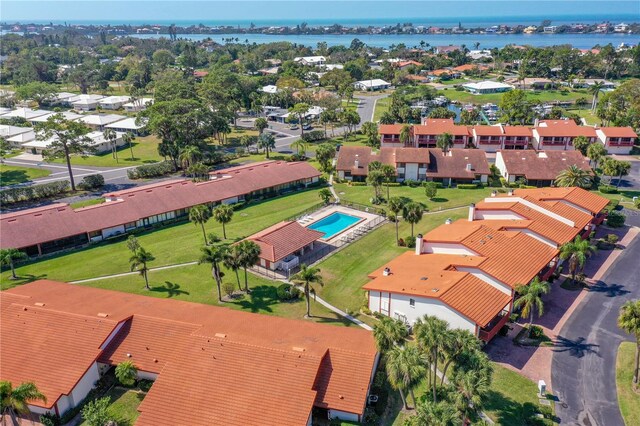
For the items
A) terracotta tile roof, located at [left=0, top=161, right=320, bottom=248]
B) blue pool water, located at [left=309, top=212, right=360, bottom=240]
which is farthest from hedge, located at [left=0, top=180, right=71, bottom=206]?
blue pool water, located at [left=309, top=212, right=360, bottom=240]

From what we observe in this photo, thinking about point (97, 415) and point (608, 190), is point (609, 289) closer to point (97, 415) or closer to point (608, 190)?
point (608, 190)

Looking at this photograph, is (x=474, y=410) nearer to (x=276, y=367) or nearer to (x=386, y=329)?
(x=386, y=329)

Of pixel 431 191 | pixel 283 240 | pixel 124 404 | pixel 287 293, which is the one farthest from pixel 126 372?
pixel 431 191

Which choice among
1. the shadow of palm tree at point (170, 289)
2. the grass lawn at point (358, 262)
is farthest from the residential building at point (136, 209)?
the grass lawn at point (358, 262)

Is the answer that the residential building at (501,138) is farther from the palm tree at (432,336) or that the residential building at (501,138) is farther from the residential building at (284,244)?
the palm tree at (432,336)

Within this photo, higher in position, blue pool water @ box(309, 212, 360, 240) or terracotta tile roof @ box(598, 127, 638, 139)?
terracotta tile roof @ box(598, 127, 638, 139)

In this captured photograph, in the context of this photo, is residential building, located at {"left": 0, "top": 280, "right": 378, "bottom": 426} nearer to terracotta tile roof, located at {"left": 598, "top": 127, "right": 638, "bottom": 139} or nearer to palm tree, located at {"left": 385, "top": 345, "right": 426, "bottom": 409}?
palm tree, located at {"left": 385, "top": 345, "right": 426, "bottom": 409}
